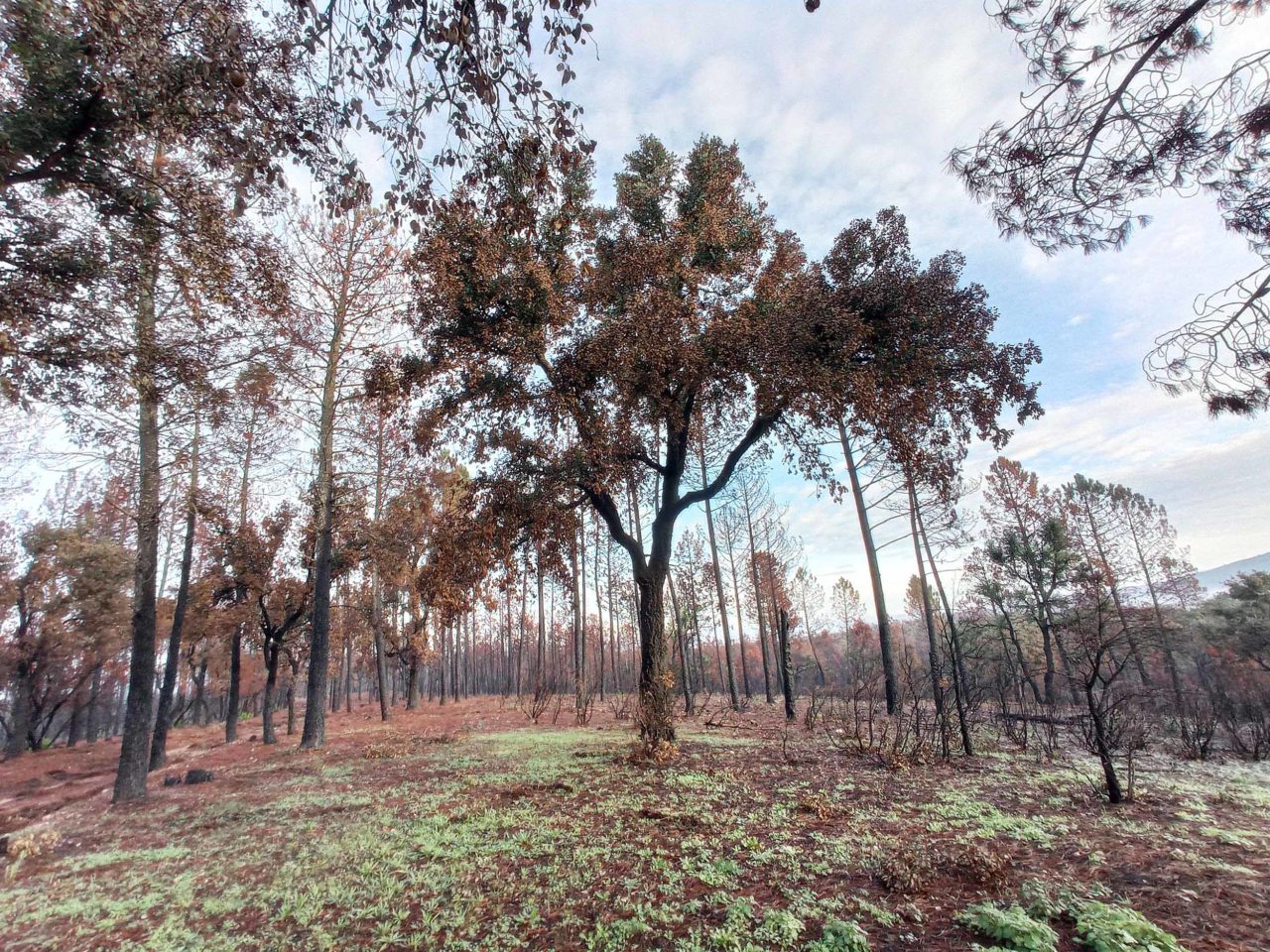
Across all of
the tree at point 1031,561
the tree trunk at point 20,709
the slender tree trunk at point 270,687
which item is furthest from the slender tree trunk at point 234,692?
the tree at point 1031,561

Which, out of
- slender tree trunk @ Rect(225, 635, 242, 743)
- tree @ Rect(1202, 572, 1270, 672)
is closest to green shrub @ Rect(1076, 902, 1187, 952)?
slender tree trunk @ Rect(225, 635, 242, 743)

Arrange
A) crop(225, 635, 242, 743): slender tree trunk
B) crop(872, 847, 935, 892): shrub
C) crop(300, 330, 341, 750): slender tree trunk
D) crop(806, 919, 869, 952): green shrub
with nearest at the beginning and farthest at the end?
1. crop(806, 919, 869, 952): green shrub
2. crop(872, 847, 935, 892): shrub
3. crop(300, 330, 341, 750): slender tree trunk
4. crop(225, 635, 242, 743): slender tree trunk

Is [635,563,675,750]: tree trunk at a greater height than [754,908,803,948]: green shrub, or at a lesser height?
greater

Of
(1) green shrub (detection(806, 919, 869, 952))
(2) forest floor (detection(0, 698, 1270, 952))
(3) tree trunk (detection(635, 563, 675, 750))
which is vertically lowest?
(2) forest floor (detection(0, 698, 1270, 952))

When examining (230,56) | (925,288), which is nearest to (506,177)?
(230,56)

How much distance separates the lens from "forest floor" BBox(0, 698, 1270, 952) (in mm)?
2777

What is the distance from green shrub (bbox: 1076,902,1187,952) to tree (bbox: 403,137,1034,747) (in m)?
5.56

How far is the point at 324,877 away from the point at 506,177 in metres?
5.15

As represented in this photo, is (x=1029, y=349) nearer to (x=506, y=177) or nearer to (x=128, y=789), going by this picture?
(x=506, y=177)

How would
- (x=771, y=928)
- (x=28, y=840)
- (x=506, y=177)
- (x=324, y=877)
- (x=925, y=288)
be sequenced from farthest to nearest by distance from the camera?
(x=925, y=288) < (x=28, y=840) < (x=324, y=877) < (x=506, y=177) < (x=771, y=928)

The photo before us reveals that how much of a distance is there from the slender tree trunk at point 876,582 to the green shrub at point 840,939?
36.6 feet

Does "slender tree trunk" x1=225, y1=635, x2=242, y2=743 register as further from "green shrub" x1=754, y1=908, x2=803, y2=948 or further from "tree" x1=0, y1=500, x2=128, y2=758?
"green shrub" x1=754, y1=908, x2=803, y2=948

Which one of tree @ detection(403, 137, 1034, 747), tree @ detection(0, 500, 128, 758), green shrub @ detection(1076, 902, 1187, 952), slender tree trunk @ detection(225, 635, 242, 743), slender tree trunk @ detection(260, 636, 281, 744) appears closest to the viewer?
green shrub @ detection(1076, 902, 1187, 952)

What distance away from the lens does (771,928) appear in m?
2.64
